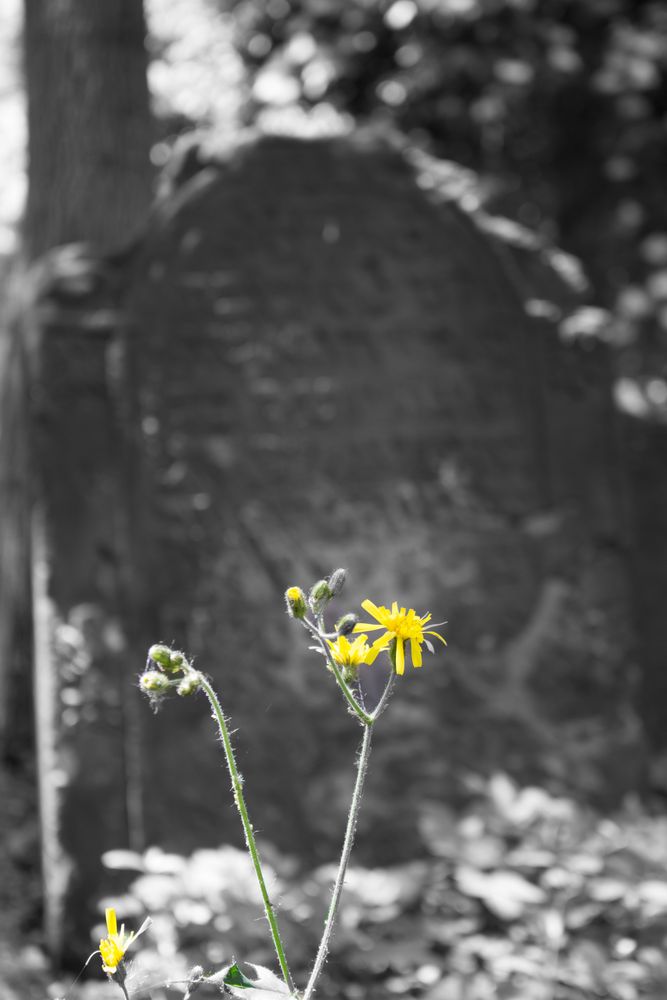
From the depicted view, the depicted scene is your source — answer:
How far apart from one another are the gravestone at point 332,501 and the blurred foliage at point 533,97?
227 cm

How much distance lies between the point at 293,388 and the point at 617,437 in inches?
38.1

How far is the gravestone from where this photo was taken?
8.31 ft

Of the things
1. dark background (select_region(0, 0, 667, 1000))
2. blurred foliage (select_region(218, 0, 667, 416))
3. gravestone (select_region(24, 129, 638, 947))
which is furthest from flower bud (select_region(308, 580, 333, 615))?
blurred foliage (select_region(218, 0, 667, 416))

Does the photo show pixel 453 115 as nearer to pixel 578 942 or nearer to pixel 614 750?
pixel 614 750

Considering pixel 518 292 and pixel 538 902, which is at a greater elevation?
pixel 518 292

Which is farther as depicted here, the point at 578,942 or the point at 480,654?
the point at 480,654

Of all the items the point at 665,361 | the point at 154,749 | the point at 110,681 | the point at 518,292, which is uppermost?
the point at 665,361

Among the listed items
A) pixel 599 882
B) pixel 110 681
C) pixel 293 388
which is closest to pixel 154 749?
pixel 110 681

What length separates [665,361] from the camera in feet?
18.7

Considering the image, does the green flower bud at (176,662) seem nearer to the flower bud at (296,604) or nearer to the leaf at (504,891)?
the flower bud at (296,604)

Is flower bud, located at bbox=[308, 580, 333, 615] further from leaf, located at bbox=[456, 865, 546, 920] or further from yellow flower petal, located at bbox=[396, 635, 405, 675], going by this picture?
leaf, located at bbox=[456, 865, 546, 920]

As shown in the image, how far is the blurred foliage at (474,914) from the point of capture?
1639mm

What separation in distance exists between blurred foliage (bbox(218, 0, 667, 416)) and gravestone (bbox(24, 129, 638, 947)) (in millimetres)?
2272

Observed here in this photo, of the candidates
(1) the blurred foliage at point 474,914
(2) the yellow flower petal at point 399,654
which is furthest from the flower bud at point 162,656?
(1) the blurred foliage at point 474,914
